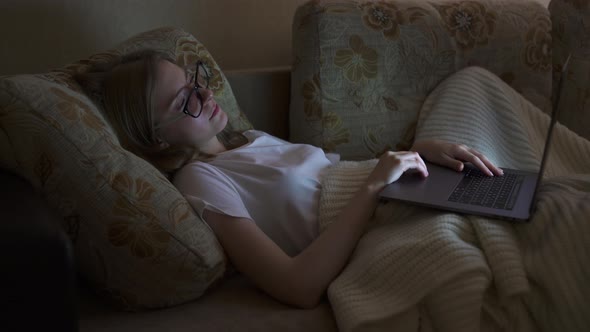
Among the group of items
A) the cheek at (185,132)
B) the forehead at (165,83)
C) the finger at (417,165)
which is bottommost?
the finger at (417,165)

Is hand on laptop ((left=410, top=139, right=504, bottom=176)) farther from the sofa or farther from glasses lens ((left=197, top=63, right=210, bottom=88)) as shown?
glasses lens ((left=197, top=63, right=210, bottom=88))

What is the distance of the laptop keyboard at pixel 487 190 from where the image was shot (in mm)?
1174

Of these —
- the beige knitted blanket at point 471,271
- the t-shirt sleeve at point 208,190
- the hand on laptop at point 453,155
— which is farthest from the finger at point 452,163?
the t-shirt sleeve at point 208,190

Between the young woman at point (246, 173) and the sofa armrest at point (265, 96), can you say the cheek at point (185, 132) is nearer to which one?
the young woman at point (246, 173)

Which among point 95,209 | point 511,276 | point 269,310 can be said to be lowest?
point 269,310

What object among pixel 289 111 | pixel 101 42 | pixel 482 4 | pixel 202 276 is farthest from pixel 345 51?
pixel 202 276

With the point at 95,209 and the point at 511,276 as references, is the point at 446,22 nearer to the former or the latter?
the point at 511,276

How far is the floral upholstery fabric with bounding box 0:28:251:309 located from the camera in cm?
112

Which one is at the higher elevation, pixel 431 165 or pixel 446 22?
pixel 446 22

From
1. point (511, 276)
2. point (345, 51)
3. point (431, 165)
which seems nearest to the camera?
point (511, 276)

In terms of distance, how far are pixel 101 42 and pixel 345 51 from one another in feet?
2.36

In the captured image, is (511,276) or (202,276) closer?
(511,276)

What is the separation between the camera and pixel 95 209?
1118 millimetres

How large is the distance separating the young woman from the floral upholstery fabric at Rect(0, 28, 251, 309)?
0.08 metres
